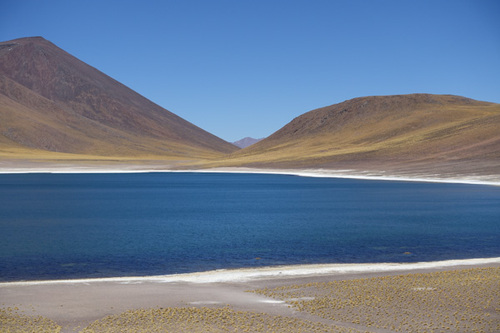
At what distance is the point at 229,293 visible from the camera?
16.6 metres

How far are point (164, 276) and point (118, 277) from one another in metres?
1.69

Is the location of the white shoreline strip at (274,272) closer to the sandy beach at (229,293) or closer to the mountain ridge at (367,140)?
the sandy beach at (229,293)

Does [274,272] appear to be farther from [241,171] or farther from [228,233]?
[241,171]

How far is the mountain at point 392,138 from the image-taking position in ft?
319

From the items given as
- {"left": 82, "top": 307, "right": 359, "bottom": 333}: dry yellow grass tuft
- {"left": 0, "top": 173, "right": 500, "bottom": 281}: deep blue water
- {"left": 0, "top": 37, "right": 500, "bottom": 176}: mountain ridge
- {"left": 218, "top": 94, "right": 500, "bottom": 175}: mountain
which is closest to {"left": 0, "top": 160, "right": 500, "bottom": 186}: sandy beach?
{"left": 0, "top": 37, "right": 500, "bottom": 176}: mountain ridge

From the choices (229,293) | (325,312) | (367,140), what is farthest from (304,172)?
(325,312)

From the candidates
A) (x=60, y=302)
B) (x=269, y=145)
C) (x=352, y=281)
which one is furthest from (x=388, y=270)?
(x=269, y=145)

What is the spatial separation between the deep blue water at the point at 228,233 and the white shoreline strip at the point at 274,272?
1363mm

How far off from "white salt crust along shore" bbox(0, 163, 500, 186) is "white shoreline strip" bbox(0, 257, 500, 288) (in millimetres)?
56021

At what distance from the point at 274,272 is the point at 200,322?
685 centimetres

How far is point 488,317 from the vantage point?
13.8 metres

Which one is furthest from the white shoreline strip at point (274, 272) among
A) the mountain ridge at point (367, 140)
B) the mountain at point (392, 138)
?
the mountain at point (392, 138)

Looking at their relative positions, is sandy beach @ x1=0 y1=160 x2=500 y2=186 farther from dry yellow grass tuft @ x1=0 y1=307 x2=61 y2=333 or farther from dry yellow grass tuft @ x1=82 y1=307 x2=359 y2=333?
dry yellow grass tuft @ x1=0 y1=307 x2=61 y2=333

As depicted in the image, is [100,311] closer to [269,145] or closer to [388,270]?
[388,270]
